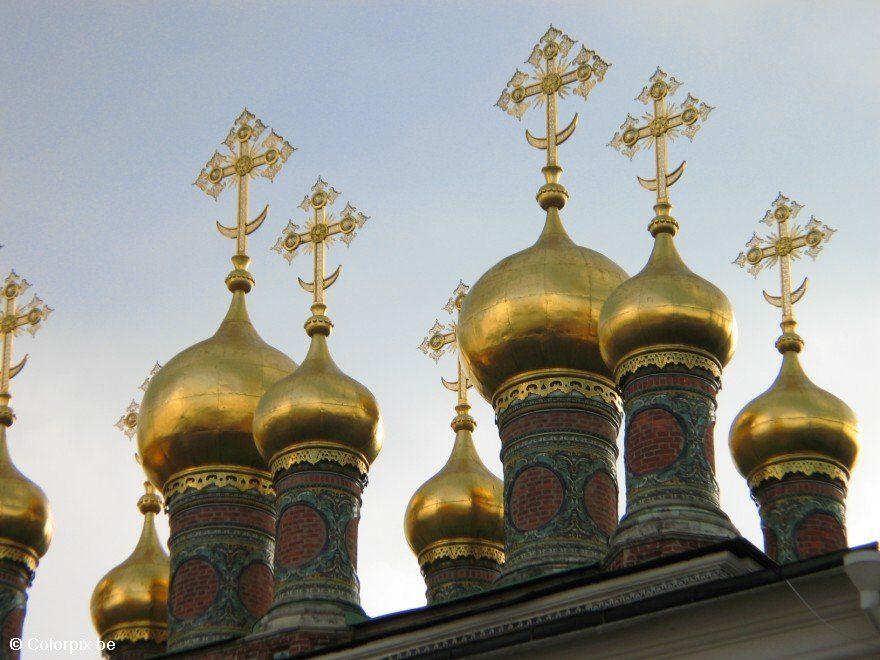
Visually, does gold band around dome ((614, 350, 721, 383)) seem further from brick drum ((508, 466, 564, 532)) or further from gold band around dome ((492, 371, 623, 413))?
brick drum ((508, 466, 564, 532))

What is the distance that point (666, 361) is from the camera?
17531 millimetres

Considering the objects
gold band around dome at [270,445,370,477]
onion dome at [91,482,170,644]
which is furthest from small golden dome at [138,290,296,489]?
onion dome at [91,482,170,644]

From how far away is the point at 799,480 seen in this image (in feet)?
63.3

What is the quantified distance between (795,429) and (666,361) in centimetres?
220

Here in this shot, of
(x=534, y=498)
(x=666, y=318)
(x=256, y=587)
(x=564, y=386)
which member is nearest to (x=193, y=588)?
(x=256, y=587)

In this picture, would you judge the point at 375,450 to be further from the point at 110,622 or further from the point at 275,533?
the point at 110,622

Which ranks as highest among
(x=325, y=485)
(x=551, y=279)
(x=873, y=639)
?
(x=551, y=279)

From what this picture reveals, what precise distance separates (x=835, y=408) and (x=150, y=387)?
6477mm

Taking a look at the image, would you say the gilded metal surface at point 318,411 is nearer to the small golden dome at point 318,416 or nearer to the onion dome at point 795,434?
the small golden dome at point 318,416

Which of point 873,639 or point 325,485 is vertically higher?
point 325,485

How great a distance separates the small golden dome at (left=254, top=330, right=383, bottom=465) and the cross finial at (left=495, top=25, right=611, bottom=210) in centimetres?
255

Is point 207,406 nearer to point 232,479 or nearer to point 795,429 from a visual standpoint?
point 232,479

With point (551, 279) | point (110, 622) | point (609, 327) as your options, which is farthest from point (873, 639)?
point (110, 622)

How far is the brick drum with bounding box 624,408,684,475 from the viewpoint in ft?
55.5
